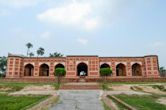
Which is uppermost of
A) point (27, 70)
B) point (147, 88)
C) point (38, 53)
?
point (38, 53)

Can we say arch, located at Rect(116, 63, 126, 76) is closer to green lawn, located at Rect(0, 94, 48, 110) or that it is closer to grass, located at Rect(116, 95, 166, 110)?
grass, located at Rect(116, 95, 166, 110)

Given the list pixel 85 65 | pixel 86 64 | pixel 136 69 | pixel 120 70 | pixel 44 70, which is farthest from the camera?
pixel 44 70

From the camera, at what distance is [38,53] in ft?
253

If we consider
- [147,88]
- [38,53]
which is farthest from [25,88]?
[38,53]

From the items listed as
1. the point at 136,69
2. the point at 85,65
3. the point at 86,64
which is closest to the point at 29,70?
the point at 85,65

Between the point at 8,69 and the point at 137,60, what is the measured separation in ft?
87.0

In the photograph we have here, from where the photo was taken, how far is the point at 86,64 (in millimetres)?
42125

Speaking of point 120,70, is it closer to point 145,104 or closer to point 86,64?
point 86,64

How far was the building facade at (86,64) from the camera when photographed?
1609 inches

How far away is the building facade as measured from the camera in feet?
134

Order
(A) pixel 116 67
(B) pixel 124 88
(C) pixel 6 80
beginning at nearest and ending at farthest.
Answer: (B) pixel 124 88, (C) pixel 6 80, (A) pixel 116 67

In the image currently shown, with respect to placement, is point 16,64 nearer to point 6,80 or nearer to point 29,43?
point 6,80

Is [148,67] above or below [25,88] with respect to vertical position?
above

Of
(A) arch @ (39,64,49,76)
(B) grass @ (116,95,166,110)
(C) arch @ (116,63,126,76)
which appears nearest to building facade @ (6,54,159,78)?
Answer: (C) arch @ (116,63,126,76)
